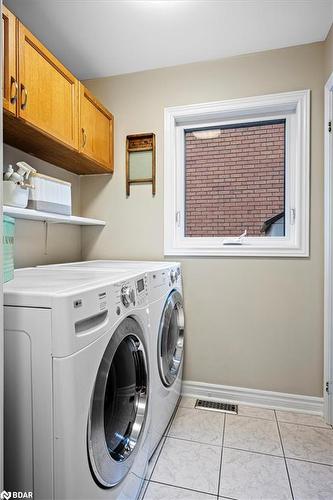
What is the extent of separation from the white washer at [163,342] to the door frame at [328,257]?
0.96m

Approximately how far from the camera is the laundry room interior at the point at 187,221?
125 centimetres

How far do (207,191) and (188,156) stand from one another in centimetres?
33

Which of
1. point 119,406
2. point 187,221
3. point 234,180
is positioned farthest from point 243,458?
point 234,180

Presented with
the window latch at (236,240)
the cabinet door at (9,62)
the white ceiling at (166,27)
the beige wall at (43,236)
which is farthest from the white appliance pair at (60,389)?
the white ceiling at (166,27)

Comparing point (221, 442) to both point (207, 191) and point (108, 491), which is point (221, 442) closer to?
point (108, 491)

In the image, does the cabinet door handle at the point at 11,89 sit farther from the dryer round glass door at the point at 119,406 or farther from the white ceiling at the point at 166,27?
the dryer round glass door at the point at 119,406

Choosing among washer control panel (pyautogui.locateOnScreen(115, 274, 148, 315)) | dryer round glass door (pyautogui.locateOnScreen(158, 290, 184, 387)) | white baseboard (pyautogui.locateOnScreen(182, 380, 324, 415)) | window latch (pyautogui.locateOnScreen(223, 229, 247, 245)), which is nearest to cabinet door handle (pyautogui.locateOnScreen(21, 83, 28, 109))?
washer control panel (pyautogui.locateOnScreen(115, 274, 148, 315))

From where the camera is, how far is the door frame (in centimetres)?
177

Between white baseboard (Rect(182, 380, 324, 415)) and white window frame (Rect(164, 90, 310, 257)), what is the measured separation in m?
0.99

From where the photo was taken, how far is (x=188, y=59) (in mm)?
2080

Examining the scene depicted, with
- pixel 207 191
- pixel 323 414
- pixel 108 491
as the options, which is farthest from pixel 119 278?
pixel 323 414

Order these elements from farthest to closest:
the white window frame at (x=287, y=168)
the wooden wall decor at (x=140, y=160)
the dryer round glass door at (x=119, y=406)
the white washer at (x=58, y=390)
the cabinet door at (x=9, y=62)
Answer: the wooden wall decor at (x=140, y=160)
the white window frame at (x=287, y=168)
the cabinet door at (x=9, y=62)
the dryer round glass door at (x=119, y=406)
the white washer at (x=58, y=390)

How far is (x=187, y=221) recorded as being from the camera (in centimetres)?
228

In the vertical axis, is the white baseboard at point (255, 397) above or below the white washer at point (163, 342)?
below
